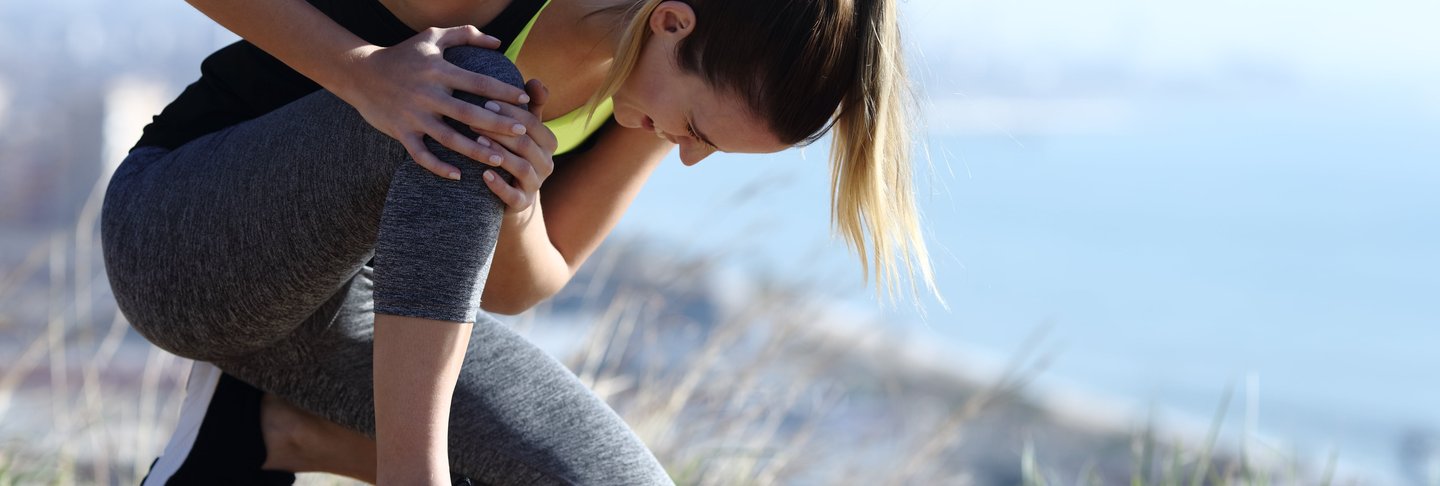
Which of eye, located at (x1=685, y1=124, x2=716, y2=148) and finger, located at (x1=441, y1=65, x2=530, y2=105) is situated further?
eye, located at (x1=685, y1=124, x2=716, y2=148)

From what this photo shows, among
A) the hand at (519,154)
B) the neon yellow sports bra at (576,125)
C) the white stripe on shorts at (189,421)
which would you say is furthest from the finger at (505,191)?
the white stripe on shorts at (189,421)

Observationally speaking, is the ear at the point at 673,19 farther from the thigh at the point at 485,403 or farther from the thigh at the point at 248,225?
the thigh at the point at 485,403

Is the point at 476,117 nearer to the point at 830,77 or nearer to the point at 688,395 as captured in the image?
the point at 830,77

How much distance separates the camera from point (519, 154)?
1.25m

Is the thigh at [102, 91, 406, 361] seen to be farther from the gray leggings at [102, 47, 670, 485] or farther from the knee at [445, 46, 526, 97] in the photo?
the knee at [445, 46, 526, 97]

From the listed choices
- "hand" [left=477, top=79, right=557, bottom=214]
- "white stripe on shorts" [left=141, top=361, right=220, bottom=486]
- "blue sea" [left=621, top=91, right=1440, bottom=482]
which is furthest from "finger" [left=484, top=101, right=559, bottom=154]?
"blue sea" [left=621, top=91, right=1440, bottom=482]

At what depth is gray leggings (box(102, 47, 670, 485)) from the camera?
3.97 ft

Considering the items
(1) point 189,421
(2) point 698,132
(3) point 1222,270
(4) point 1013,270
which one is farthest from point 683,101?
(3) point 1222,270

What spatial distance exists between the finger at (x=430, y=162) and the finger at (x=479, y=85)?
69 mm

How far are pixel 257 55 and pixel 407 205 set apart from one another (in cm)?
53

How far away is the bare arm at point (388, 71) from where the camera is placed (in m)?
1.21

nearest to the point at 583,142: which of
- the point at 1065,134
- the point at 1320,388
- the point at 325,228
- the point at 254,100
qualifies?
the point at 254,100

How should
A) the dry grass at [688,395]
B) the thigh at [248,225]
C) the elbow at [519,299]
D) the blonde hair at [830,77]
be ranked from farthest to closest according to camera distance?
the dry grass at [688,395]
the elbow at [519,299]
the blonde hair at [830,77]
the thigh at [248,225]

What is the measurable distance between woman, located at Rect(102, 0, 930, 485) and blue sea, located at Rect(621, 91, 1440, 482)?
4186mm
